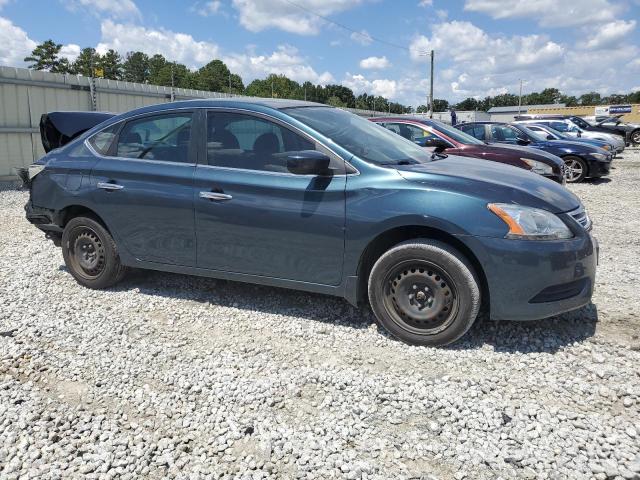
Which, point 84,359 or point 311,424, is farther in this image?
point 84,359

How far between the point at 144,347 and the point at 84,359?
0.40m

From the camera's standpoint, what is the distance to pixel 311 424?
2.82 meters

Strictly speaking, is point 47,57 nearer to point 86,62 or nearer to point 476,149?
point 86,62

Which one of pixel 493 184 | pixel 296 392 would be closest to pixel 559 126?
pixel 493 184

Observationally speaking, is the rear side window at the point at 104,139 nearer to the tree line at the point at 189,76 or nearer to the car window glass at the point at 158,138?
the car window glass at the point at 158,138

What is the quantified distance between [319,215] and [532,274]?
4.92 ft

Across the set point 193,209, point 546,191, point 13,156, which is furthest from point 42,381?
point 13,156

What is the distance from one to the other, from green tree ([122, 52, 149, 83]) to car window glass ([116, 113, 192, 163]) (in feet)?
361

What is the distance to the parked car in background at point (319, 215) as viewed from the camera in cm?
341

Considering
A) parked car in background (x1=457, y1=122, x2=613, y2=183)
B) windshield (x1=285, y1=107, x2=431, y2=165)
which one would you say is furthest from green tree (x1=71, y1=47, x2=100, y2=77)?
windshield (x1=285, y1=107, x2=431, y2=165)

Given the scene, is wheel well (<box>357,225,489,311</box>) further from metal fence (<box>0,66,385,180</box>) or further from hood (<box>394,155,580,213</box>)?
metal fence (<box>0,66,385,180</box>)

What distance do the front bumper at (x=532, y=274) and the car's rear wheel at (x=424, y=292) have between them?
15 centimetres

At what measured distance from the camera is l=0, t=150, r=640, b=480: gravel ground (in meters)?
2.52

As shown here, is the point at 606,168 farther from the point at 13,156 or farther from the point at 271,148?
the point at 13,156
